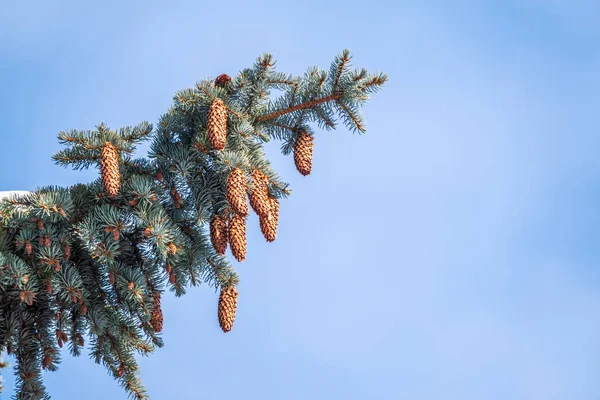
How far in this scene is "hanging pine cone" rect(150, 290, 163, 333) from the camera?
3.90 metres

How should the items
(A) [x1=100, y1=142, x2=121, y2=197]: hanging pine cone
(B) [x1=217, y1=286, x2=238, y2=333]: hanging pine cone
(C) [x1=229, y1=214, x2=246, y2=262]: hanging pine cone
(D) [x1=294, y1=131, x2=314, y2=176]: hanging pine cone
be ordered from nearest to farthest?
(A) [x1=100, y1=142, x2=121, y2=197]: hanging pine cone, (C) [x1=229, y1=214, x2=246, y2=262]: hanging pine cone, (B) [x1=217, y1=286, x2=238, y2=333]: hanging pine cone, (D) [x1=294, y1=131, x2=314, y2=176]: hanging pine cone

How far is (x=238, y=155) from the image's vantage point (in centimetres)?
366

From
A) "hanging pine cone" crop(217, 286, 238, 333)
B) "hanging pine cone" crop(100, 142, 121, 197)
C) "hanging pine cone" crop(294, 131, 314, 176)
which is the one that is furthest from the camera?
"hanging pine cone" crop(294, 131, 314, 176)

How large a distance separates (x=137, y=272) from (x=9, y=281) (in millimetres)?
595

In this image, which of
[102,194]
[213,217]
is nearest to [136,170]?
[102,194]

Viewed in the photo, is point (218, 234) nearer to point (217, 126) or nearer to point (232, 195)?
point (232, 195)

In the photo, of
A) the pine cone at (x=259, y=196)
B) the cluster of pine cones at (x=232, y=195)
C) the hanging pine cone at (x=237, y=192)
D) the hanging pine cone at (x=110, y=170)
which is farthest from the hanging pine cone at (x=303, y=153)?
the hanging pine cone at (x=110, y=170)

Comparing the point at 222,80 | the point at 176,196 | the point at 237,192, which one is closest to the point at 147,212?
the point at 176,196

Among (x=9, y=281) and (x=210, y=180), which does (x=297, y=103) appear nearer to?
(x=210, y=180)

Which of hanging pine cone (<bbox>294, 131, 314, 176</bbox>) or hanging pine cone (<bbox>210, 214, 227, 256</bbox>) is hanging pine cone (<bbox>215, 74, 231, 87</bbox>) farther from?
hanging pine cone (<bbox>210, 214, 227, 256</bbox>)

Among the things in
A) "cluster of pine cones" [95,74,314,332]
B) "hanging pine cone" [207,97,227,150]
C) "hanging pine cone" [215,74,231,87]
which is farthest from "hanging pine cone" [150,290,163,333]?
"hanging pine cone" [215,74,231,87]

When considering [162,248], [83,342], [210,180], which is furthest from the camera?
[83,342]

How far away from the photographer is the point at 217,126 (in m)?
3.56

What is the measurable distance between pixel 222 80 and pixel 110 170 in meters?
0.77
